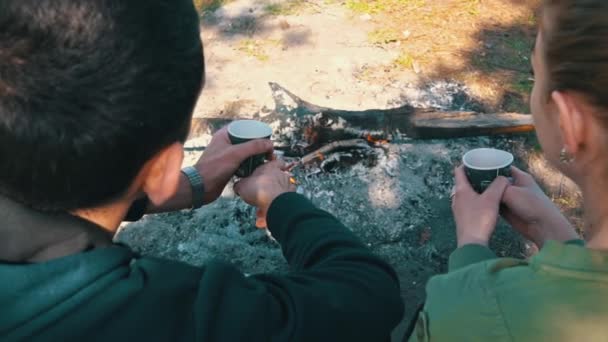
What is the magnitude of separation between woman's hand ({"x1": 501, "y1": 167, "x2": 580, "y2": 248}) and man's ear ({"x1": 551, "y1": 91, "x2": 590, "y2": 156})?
→ 731 millimetres

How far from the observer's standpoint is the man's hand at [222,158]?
2.29m

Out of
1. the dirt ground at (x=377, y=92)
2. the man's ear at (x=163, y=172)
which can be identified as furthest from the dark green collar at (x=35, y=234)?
the dirt ground at (x=377, y=92)

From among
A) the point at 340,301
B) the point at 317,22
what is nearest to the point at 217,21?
the point at 317,22

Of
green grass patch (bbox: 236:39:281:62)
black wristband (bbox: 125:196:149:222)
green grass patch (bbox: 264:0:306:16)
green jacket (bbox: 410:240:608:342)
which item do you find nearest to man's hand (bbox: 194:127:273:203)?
black wristband (bbox: 125:196:149:222)

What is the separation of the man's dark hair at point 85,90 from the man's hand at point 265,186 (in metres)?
0.85

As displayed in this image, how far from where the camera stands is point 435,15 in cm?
474

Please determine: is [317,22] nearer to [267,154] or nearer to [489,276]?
[267,154]

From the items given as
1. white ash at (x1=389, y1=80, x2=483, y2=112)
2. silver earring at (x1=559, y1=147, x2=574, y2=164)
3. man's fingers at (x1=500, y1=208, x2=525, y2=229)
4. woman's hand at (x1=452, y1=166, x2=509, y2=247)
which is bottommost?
white ash at (x1=389, y1=80, x2=483, y2=112)

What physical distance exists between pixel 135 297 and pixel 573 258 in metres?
0.88

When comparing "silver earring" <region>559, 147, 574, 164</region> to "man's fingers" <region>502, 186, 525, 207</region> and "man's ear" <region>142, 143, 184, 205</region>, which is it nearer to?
"man's fingers" <region>502, 186, 525, 207</region>

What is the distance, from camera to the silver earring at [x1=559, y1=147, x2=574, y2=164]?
1433mm

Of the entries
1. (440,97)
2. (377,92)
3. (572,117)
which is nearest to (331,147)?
(377,92)

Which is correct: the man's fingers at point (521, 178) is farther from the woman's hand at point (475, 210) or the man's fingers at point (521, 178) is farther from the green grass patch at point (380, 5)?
the green grass patch at point (380, 5)

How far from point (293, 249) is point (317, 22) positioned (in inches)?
119
